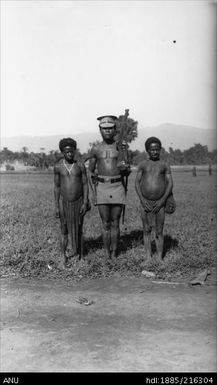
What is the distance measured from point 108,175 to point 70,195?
67 cm

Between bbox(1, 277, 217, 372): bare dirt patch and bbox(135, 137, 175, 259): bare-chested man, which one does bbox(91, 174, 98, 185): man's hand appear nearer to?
bbox(135, 137, 175, 259): bare-chested man

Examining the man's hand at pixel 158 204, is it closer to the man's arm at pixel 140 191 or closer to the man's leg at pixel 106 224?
the man's arm at pixel 140 191

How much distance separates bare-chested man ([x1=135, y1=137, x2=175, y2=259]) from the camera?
248 inches

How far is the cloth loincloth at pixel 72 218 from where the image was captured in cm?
637

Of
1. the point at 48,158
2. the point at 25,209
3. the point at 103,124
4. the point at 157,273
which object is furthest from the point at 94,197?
the point at 48,158

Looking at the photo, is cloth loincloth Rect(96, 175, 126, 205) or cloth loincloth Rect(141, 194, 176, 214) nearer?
cloth loincloth Rect(141, 194, 176, 214)

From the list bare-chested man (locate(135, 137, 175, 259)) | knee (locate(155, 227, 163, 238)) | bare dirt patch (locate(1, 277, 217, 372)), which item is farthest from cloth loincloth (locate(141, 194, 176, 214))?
bare dirt patch (locate(1, 277, 217, 372))

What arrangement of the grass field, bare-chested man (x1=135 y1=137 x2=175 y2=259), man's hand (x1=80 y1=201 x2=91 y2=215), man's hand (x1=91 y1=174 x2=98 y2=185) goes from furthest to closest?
man's hand (x1=91 y1=174 x2=98 y2=185) → man's hand (x1=80 y1=201 x2=91 y2=215) → bare-chested man (x1=135 y1=137 x2=175 y2=259) → the grass field

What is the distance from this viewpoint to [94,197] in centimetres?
668

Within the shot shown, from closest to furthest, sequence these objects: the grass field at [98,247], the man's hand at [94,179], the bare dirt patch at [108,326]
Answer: the bare dirt patch at [108,326]
the grass field at [98,247]
the man's hand at [94,179]

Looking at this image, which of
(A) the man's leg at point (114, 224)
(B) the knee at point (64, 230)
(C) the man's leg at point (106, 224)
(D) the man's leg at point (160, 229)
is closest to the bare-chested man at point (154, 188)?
(D) the man's leg at point (160, 229)

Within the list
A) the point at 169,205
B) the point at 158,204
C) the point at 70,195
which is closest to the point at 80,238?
the point at 70,195

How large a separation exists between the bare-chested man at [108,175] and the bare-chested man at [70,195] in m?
0.25

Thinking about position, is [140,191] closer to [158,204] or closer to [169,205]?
[158,204]
